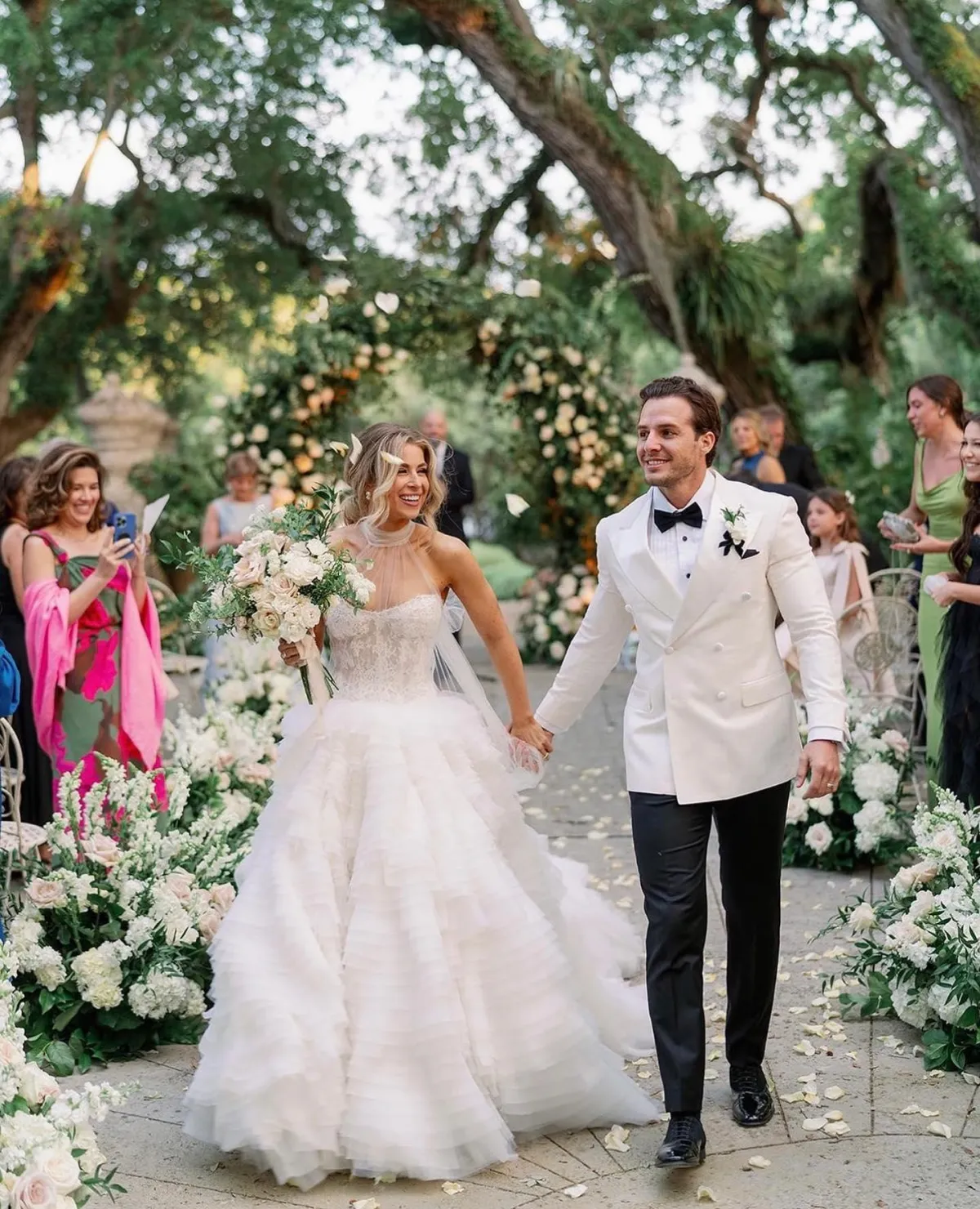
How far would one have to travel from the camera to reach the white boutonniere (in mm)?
3744

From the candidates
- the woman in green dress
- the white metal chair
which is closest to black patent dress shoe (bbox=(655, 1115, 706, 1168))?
the white metal chair

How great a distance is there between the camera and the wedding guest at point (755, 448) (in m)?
8.66

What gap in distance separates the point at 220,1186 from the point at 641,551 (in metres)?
1.90

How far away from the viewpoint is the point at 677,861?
3738mm

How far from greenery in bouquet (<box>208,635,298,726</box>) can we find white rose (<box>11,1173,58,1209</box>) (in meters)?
5.13

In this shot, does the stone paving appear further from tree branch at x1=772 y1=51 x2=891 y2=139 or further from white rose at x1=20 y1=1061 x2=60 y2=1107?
tree branch at x1=772 y1=51 x2=891 y2=139

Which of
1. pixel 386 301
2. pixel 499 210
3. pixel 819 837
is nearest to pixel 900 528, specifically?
pixel 819 837

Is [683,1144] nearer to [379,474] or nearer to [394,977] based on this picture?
[394,977]

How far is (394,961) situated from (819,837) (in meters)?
3.03

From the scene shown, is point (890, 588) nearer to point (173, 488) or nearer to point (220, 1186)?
point (220, 1186)

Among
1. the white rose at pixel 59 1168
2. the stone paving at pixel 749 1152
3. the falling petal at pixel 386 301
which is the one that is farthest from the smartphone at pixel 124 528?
the falling petal at pixel 386 301

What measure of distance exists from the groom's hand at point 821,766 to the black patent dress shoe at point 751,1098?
2.95 feet

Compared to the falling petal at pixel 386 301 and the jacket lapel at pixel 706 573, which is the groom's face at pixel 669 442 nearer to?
the jacket lapel at pixel 706 573

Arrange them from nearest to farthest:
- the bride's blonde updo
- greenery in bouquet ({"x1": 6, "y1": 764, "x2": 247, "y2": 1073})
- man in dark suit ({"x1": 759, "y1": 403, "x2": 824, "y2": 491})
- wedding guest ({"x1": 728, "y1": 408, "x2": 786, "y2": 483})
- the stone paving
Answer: the stone paving < the bride's blonde updo < greenery in bouquet ({"x1": 6, "y1": 764, "x2": 247, "y2": 1073}) < wedding guest ({"x1": 728, "y1": 408, "x2": 786, "y2": 483}) < man in dark suit ({"x1": 759, "y1": 403, "x2": 824, "y2": 491})
